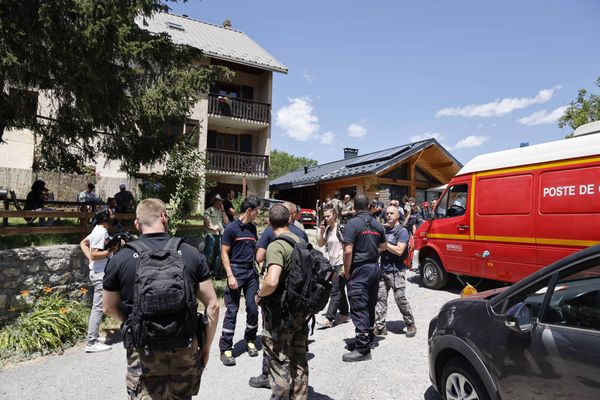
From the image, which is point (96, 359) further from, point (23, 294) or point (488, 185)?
point (488, 185)

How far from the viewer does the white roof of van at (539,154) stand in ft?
18.3

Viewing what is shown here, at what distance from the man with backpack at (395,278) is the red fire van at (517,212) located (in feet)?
7.67

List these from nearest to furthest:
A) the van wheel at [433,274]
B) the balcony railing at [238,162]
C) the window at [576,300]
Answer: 1. the window at [576,300]
2. the van wheel at [433,274]
3. the balcony railing at [238,162]

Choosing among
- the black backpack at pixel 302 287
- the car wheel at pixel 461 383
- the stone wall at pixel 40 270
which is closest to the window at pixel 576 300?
the car wheel at pixel 461 383

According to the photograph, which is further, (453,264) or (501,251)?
(453,264)

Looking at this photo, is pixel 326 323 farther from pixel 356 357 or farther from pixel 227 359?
pixel 227 359

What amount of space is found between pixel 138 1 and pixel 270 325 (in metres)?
6.42

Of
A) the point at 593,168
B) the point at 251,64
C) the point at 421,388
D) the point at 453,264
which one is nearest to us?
the point at 421,388

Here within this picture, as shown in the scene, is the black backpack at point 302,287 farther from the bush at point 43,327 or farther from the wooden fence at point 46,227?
the wooden fence at point 46,227

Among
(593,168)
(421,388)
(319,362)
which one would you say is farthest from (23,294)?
(593,168)

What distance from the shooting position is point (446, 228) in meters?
7.84

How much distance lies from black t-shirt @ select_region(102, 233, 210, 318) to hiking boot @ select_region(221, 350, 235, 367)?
8.05ft

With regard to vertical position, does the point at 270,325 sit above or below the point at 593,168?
below

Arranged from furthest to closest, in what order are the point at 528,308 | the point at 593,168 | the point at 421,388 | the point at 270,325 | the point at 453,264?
the point at 453,264 → the point at 593,168 → the point at 421,388 → the point at 270,325 → the point at 528,308
